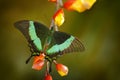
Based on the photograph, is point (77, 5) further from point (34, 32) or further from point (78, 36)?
point (78, 36)

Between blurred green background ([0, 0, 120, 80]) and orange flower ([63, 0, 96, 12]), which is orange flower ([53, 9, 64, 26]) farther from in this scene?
blurred green background ([0, 0, 120, 80])

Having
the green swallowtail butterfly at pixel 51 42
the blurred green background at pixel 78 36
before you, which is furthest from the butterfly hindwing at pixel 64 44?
the blurred green background at pixel 78 36

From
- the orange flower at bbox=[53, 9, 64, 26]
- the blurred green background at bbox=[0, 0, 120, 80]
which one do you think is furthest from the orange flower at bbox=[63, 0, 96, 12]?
the blurred green background at bbox=[0, 0, 120, 80]

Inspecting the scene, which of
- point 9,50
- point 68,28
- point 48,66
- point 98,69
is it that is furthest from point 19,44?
point 48,66

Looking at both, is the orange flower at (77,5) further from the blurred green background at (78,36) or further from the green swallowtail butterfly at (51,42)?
the blurred green background at (78,36)

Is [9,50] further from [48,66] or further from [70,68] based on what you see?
[48,66]

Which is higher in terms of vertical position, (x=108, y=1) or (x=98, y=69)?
(x=108, y=1)
